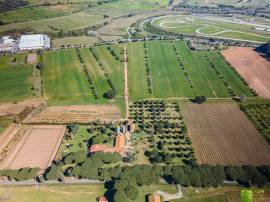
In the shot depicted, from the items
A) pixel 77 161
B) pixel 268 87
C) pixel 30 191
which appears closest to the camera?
pixel 30 191

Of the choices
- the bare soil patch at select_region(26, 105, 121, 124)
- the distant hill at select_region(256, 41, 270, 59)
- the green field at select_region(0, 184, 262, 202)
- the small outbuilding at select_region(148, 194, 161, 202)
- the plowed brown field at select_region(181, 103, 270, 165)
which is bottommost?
the green field at select_region(0, 184, 262, 202)

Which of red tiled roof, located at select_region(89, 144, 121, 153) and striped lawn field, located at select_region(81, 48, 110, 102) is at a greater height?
striped lawn field, located at select_region(81, 48, 110, 102)

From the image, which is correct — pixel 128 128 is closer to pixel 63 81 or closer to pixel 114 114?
pixel 114 114

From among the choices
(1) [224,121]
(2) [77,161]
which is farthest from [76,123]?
(1) [224,121]

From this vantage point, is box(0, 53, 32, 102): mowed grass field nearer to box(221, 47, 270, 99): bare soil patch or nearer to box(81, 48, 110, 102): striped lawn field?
box(81, 48, 110, 102): striped lawn field

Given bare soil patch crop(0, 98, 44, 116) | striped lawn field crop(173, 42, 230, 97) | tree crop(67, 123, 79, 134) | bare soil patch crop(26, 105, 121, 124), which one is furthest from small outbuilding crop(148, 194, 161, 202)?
bare soil patch crop(0, 98, 44, 116)

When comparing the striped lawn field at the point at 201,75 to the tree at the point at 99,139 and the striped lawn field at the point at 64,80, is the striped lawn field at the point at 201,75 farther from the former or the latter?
the tree at the point at 99,139

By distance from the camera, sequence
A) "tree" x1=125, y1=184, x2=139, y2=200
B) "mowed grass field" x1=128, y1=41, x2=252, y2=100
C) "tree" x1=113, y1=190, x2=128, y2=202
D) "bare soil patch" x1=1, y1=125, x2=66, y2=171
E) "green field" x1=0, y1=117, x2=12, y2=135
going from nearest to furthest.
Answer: "tree" x1=113, y1=190, x2=128, y2=202 < "tree" x1=125, y1=184, x2=139, y2=200 < "bare soil patch" x1=1, y1=125, x2=66, y2=171 < "green field" x1=0, y1=117, x2=12, y2=135 < "mowed grass field" x1=128, y1=41, x2=252, y2=100

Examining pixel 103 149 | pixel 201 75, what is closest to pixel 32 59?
pixel 201 75
